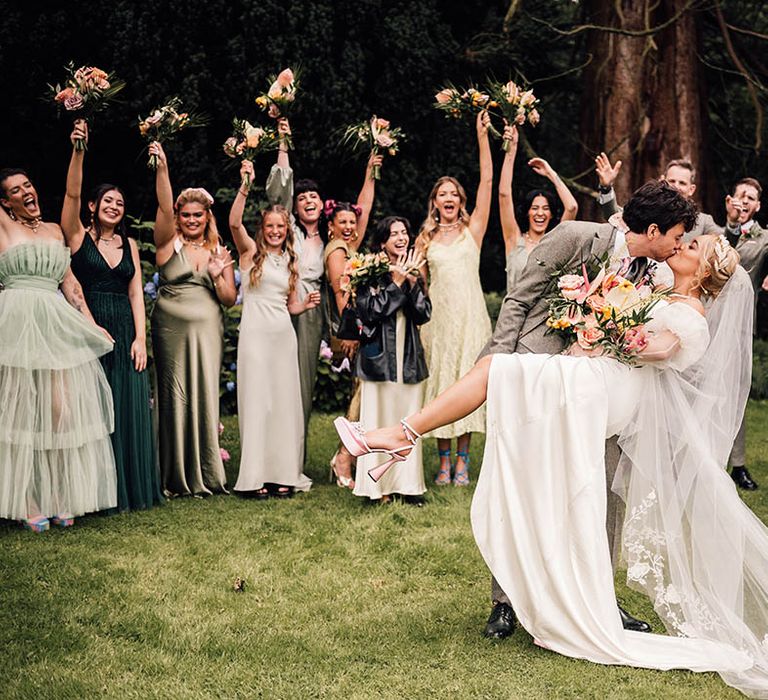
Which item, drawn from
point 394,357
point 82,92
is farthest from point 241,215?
point 394,357

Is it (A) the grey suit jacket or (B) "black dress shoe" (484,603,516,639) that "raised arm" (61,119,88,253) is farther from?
(B) "black dress shoe" (484,603,516,639)

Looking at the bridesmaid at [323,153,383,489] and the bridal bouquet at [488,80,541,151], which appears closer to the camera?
the bridal bouquet at [488,80,541,151]

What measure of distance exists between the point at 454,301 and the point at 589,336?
3.24m

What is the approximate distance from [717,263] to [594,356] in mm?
630

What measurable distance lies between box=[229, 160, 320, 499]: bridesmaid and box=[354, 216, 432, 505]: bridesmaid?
0.56 metres

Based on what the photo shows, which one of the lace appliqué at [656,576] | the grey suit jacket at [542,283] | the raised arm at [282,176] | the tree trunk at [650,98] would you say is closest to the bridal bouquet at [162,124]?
the raised arm at [282,176]

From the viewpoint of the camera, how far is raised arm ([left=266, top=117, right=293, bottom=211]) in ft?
23.6

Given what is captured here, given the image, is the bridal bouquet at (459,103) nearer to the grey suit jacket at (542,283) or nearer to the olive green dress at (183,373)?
the olive green dress at (183,373)

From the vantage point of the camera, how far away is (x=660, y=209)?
397 centimetres

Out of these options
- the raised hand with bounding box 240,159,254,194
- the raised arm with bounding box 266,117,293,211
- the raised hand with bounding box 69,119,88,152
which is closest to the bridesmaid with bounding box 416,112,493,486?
the raised arm with bounding box 266,117,293,211

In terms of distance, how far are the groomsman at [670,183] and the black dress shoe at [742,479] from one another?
6.00 feet

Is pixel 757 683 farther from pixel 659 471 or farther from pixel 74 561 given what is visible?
pixel 74 561

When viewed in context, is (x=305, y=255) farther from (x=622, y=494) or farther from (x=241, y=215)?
(x=622, y=494)

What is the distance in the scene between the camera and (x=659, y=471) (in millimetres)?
4039
